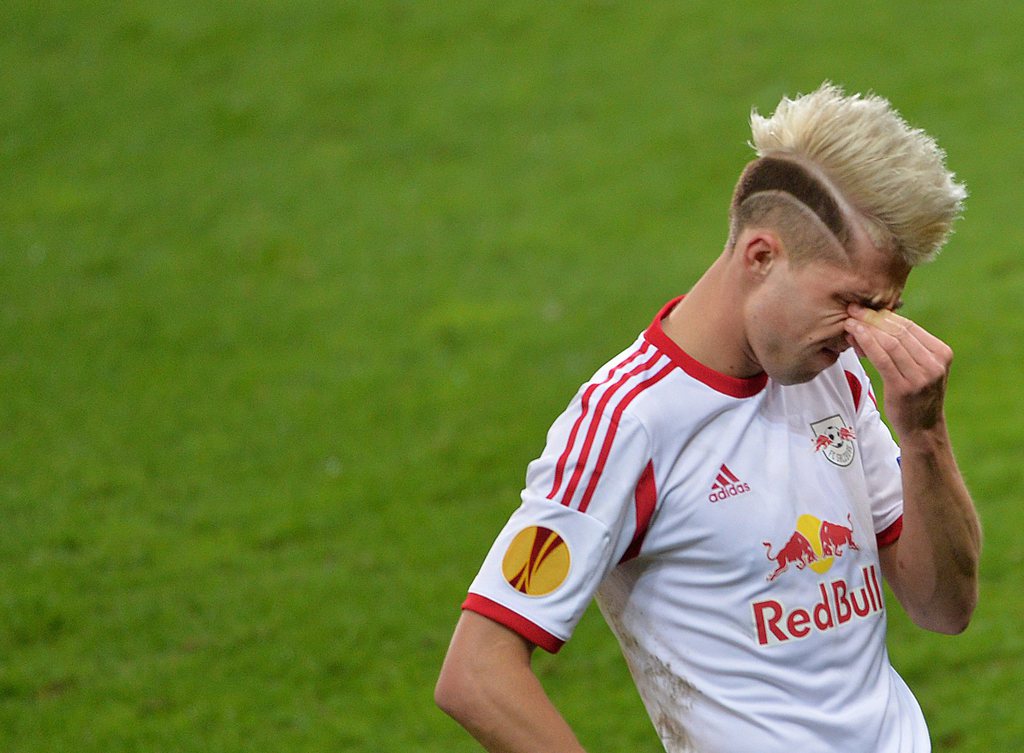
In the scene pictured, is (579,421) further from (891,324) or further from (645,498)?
(891,324)

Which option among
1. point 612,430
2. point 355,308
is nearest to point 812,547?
point 612,430

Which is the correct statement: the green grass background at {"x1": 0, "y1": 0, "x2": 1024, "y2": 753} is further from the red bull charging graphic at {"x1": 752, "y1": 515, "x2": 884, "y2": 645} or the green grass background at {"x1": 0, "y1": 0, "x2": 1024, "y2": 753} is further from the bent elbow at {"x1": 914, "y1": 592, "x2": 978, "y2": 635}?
the red bull charging graphic at {"x1": 752, "y1": 515, "x2": 884, "y2": 645}

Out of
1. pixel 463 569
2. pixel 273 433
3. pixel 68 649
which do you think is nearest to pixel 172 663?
pixel 68 649

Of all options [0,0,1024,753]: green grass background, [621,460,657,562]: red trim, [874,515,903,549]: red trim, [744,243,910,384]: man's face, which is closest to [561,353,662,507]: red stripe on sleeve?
[621,460,657,562]: red trim

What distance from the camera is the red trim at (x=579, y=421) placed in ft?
9.34

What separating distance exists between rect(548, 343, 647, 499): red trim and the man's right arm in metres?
0.31

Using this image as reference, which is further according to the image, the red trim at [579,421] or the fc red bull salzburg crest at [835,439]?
the fc red bull salzburg crest at [835,439]

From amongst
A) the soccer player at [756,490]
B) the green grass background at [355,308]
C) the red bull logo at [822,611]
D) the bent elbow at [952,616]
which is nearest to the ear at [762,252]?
the soccer player at [756,490]

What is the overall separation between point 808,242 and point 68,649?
16.3 feet

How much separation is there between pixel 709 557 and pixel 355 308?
7.81 m

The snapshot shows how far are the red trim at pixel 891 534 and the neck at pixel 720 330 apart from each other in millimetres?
600

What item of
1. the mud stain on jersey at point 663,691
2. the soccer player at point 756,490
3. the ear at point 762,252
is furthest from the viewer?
the mud stain on jersey at point 663,691

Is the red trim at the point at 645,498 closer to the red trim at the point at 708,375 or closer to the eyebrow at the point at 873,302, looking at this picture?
the red trim at the point at 708,375

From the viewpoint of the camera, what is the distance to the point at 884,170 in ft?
9.39
